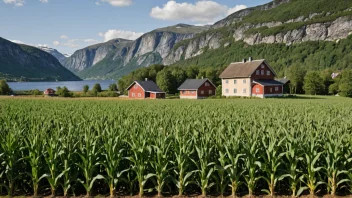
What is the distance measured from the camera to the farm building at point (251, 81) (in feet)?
238

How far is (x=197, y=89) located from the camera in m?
79.6

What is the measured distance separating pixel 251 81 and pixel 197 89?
1407 centimetres

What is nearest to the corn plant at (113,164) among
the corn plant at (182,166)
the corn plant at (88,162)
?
the corn plant at (88,162)

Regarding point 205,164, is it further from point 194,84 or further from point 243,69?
point 194,84

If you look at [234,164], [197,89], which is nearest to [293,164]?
[234,164]

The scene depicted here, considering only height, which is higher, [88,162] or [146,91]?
[146,91]

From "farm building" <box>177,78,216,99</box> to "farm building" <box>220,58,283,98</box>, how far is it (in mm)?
4149

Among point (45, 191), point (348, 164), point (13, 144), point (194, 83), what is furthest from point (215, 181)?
point (194, 83)

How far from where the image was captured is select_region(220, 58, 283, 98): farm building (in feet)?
238

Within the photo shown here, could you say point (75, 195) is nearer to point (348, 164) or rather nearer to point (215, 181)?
point (215, 181)

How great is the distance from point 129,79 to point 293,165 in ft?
335

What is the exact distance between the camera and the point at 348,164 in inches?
370

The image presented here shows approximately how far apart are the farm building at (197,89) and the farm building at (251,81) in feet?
13.6

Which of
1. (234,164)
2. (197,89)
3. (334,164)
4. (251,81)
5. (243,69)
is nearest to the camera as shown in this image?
(234,164)
